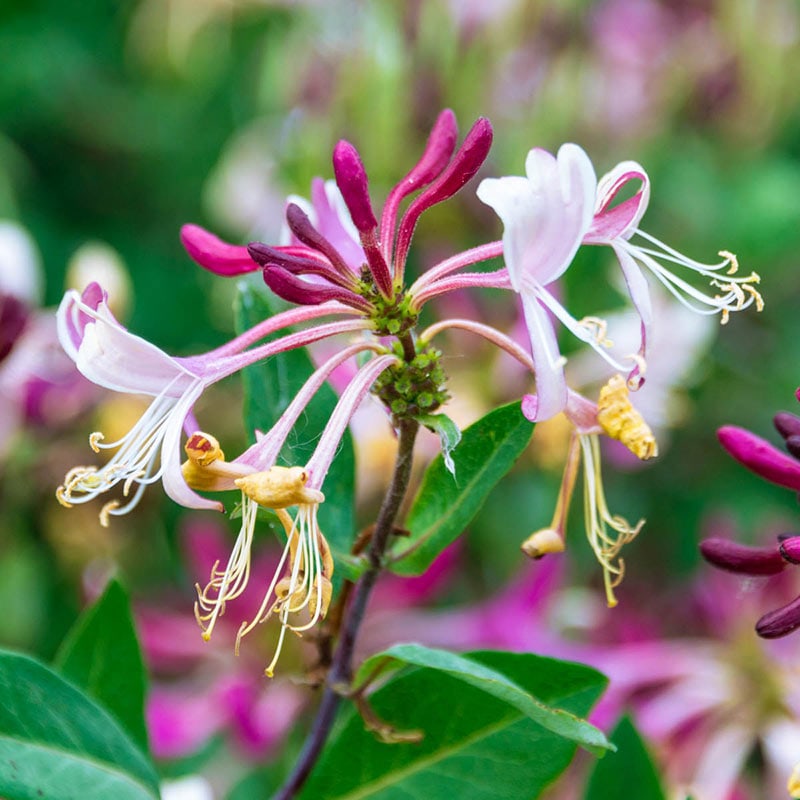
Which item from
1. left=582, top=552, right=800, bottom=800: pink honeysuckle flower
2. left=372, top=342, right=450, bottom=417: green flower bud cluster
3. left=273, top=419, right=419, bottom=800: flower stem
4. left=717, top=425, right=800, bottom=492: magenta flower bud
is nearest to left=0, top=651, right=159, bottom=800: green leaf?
left=273, top=419, right=419, bottom=800: flower stem

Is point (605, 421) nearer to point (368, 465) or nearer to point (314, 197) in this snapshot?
point (314, 197)

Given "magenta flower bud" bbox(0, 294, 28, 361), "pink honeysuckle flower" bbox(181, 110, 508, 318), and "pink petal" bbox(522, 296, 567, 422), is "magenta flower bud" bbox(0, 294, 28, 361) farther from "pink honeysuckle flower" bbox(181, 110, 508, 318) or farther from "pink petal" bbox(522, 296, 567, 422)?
"pink petal" bbox(522, 296, 567, 422)

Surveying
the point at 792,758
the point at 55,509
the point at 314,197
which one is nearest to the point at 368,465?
the point at 55,509

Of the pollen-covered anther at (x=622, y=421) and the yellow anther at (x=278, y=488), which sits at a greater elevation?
the yellow anther at (x=278, y=488)

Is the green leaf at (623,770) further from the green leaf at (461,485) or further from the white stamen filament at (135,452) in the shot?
the white stamen filament at (135,452)

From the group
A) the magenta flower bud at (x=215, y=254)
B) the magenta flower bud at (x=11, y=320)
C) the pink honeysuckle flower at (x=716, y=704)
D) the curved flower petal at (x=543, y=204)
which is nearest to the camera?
the curved flower petal at (x=543, y=204)

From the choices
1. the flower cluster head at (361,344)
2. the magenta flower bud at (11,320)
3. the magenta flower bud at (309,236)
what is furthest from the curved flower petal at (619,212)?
the magenta flower bud at (11,320)

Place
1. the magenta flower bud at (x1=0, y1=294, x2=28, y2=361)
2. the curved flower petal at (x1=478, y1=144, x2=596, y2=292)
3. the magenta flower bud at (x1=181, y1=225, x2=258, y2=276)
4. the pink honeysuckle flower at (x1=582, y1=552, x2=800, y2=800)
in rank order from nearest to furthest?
1. the curved flower petal at (x1=478, y1=144, x2=596, y2=292)
2. the magenta flower bud at (x1=181, y1=225, x2=258, y2=276)
3. the magenta flower bud at (x1=0, y1=294, x2=28, y2=361)
4. the pink honeysuckle flower at (x1=582, y1=552, x2=800, y2=800)

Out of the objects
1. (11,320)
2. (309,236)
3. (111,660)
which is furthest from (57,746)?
(11,320)

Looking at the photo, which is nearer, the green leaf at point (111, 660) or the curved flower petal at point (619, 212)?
the curved flower petal at point (619, 212)

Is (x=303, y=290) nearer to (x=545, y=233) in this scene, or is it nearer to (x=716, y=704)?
(x=545, y=233)
